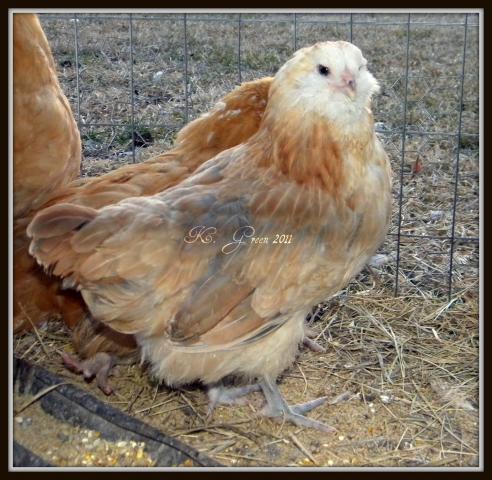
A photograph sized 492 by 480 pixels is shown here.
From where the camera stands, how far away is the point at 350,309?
3.15 meters

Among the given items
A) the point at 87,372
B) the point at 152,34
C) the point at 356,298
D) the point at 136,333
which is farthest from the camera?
the point at 152,34

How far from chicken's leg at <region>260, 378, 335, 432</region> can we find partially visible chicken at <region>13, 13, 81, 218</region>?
1.07 meters

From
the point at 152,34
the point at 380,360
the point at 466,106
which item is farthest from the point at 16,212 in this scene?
the point at 466,106

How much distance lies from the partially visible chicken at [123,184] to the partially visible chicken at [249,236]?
0.38 metres

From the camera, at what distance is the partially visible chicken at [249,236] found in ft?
6.62

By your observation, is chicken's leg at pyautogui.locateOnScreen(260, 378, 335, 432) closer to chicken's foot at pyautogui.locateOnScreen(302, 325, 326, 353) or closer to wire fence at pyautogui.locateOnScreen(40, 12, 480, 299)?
chicken's foot at pyautogui.locateOnScreen(302, 325, 326, 353)

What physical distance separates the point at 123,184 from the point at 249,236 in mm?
665

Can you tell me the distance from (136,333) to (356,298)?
53.2 inches

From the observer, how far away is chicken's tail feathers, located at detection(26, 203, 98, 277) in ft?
6.62

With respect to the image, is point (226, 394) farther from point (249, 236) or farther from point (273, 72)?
point (273, 72)

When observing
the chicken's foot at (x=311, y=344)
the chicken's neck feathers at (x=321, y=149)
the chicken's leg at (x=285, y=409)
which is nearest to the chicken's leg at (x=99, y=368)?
the chicken's leg at (x=285, y=409)

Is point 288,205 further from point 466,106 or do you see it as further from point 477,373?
point 466,106

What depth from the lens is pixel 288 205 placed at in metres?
2.09

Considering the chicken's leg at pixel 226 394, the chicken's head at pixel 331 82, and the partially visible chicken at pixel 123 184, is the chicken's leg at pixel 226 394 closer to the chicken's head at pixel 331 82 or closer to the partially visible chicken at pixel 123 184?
the partially visible chicken at pixel 123 184
